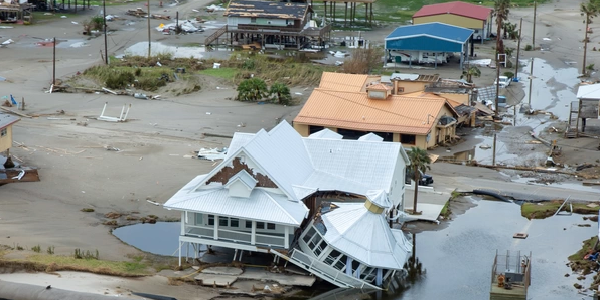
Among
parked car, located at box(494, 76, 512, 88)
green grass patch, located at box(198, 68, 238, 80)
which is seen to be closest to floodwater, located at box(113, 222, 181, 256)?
green grass patch, located at box(198, 68, 238, 80)

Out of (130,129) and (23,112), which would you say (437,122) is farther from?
(23,112)

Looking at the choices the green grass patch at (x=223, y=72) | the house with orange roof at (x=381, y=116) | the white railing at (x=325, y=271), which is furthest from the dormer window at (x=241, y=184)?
the green grass patch at (x=223, y=72)

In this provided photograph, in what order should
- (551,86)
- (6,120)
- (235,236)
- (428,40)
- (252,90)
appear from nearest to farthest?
(235,236) < (6,120) < (252,90) < (551,86) < (428,40)

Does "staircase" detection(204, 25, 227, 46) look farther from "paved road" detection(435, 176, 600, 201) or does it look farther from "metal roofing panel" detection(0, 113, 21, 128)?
"metal roofing panel" detection(0, 113, 21, 128)

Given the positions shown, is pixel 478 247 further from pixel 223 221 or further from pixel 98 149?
pixel 98 149

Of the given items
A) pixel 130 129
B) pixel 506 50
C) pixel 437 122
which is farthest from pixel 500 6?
pixel 130 129

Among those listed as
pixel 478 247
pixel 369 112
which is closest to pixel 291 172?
pixel 478 247

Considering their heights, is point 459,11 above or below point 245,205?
above
